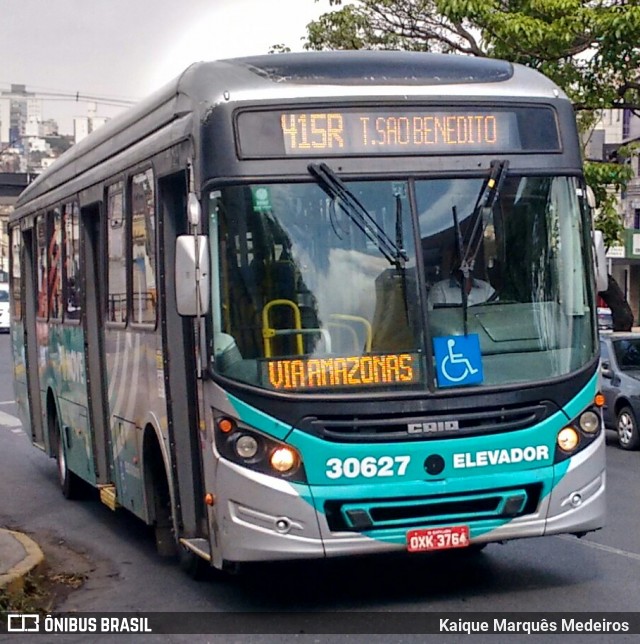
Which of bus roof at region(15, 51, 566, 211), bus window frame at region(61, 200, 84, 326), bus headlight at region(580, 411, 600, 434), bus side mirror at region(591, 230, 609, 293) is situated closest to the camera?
bus roof at region(15, 51, 566, 211)

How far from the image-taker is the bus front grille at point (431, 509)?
743 centimetres

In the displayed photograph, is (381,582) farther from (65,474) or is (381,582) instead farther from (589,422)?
(65,474)

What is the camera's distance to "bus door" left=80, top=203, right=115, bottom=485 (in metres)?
11.1

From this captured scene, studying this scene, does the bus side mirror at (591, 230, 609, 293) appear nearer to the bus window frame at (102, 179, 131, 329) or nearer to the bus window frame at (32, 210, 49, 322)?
the bus window frame at (102, 179, 131, 329)

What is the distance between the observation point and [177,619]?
7918 mm

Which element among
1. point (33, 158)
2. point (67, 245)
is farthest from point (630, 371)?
point (33, 158)

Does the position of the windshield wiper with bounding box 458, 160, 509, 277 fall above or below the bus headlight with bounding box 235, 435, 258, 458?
above

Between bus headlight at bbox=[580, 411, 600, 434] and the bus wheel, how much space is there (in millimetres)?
6387

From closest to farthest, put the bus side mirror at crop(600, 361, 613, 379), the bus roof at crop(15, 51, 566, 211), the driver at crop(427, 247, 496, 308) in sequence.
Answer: the driver at crop(427, 247, 496, 308) < the bus roof at crop(15, 51, 566, 211) < the bus side mirror at crop(600, 361, 613, 379)

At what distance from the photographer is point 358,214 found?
758cm

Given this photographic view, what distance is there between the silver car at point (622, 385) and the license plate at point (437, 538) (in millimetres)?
10351

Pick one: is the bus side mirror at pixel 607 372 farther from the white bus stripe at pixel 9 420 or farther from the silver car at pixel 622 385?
the white bus stripe at pixel 9 420

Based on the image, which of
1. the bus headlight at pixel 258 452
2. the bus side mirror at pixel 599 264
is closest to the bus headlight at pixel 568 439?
the bus side mirror at pixel 599 264

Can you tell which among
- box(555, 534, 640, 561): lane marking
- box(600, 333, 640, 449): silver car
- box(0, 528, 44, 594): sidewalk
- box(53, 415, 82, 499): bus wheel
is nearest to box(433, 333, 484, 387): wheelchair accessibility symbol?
box(555, 534, 640, 561): lane marking
